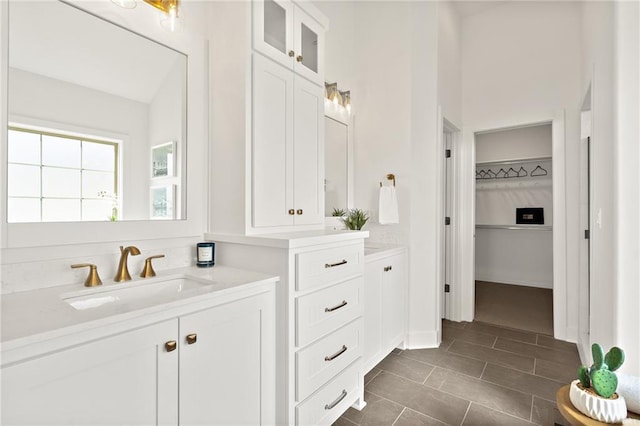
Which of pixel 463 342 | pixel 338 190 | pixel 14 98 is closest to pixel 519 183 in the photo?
pixel 463 342

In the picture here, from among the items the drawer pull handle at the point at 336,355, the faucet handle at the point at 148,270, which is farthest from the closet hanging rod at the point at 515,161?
the faucet handle at the point at 148,270

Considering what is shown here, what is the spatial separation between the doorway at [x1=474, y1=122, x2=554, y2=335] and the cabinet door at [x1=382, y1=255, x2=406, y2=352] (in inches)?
81.0

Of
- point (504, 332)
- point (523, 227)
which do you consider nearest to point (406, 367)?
point (504, 332)

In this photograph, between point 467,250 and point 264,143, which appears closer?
point 264,143

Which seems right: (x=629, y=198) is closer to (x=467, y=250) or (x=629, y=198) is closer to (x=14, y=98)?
(x=467, y=250)

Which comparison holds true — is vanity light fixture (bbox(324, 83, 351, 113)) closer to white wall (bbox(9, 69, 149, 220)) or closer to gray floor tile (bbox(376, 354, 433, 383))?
white wall (bbox(9, 69, 149, 220))

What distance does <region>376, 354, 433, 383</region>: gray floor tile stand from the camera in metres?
2.32

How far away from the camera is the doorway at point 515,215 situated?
464cm

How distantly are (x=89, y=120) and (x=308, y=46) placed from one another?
53.3 inches

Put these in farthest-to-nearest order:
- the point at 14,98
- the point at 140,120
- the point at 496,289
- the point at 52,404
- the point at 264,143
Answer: the point at 496,289
the point at 264,143
the point at 140,120
the point at 14,98
the point at 52,404

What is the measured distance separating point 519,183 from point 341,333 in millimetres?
4499

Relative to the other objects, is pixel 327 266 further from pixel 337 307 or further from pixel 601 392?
pixel 601 392

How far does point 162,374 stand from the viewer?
1.09 m

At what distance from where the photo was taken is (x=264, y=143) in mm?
1738
